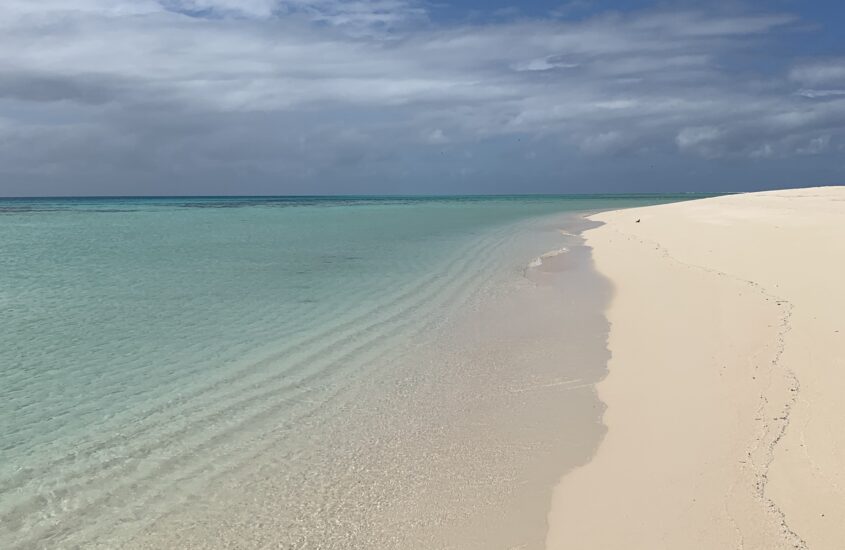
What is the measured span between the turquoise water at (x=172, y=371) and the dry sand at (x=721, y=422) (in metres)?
2.29

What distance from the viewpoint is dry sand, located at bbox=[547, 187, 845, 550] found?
4.36 metres

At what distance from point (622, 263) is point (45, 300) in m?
14.4

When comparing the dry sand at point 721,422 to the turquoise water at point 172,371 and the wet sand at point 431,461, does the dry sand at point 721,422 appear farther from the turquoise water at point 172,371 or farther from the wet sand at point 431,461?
the turquoise water at point 172,371

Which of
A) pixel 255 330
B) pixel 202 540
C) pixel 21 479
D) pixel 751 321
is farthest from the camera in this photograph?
pixel 255 330

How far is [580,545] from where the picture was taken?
14.1ft

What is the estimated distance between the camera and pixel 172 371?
329 inches

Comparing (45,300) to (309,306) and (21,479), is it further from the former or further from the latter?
(21,479)

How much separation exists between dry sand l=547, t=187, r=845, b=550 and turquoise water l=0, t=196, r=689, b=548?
2.29m

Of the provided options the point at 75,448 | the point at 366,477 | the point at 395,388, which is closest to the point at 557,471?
the point at 366,477

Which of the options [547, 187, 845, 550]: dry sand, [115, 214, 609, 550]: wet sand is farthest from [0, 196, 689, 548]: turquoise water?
[547, 187, 845, 550]: dry sand

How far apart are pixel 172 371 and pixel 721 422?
6.46 meters

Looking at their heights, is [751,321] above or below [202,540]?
above

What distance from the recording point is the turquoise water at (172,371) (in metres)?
5.25

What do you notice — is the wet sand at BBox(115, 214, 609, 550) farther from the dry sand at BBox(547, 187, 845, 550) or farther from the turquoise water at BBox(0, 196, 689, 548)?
the dry sand at BBox(547, 187, 845, 550)
